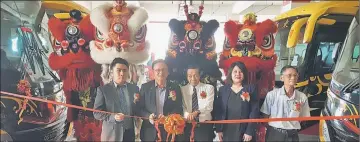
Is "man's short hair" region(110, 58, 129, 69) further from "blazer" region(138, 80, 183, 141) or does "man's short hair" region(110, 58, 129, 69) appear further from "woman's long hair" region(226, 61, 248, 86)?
"woman's long hair" region(226, 61, 248, 86)

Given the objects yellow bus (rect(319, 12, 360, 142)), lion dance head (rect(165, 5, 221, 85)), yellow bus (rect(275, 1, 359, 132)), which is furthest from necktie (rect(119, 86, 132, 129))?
yellow bus (rect(319, 12, 360, 142))

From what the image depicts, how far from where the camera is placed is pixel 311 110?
5.81 ft

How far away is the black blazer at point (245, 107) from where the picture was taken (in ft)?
5.56

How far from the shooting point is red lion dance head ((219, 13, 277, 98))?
170 centimetres

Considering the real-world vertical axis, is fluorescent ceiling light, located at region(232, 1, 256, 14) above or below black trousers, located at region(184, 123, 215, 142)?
above

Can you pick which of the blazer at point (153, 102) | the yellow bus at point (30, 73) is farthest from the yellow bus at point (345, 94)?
the yellow bus at point (30, 73)

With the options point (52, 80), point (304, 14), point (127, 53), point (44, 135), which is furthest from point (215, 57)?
point (44, 135)

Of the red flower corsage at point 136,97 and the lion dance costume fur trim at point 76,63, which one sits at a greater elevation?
the lion dance costume fur trim at point 76,63

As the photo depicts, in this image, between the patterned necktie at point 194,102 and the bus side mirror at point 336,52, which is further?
the bus side mirror at point 336,52

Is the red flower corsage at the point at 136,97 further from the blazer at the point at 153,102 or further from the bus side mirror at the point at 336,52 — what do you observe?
the bus side mirror at the point at 336,52

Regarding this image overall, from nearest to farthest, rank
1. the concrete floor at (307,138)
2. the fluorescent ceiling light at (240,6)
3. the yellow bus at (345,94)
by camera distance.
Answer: the yellow bus at (345,94)
the concrete floor at (307,138)
the fluorescent ceiling light at (240,6)

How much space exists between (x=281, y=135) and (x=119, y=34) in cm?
98

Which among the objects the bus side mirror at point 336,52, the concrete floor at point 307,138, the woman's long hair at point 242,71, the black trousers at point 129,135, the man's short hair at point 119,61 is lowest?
the concrete floor at point 307,138

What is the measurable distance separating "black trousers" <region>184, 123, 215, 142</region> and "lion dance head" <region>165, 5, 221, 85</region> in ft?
0.75
